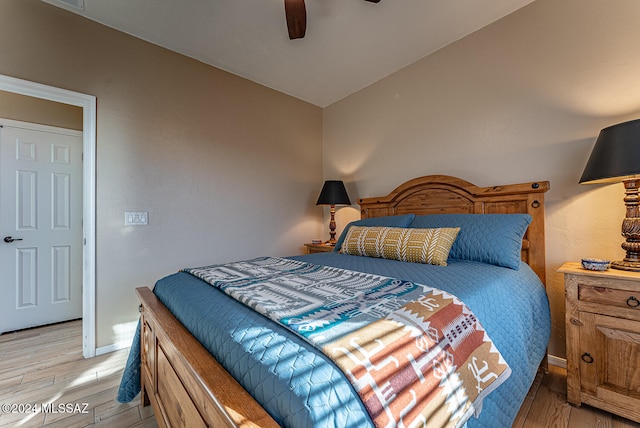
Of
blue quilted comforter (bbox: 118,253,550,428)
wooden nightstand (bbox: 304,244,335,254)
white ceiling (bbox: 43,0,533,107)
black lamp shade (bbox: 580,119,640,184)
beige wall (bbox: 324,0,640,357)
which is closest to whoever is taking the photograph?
blue quilted comforter (bbox: 118,253,550,428)

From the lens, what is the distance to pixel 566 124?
189cm

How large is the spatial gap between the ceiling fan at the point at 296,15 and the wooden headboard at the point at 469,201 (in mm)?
1550

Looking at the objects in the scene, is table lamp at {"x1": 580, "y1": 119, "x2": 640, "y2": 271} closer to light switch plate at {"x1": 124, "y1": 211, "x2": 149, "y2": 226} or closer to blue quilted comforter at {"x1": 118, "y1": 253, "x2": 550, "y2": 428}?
blue quilted comforter at {"x1": 118, "y1": 253, "x2": 550, "y2": 428}

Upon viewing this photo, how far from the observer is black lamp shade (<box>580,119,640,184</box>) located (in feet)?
4.39

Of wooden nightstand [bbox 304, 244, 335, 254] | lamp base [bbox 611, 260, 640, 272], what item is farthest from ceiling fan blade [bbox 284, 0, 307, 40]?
lamp base [bbox 611, 260, 640, 272]

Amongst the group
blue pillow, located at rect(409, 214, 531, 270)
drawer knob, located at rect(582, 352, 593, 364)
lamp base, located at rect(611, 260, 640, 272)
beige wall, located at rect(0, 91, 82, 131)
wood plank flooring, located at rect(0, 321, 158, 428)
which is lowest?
wood plank flooring, located at rect(0, 321, 158, 428)

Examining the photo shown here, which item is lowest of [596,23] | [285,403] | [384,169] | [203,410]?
[203,410]

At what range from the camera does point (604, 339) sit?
145 cm

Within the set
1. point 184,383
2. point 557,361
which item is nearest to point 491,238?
point 557,361

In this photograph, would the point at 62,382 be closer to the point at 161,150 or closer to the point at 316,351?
the point at 161,150

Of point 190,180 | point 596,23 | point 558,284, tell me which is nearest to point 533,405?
point 558,284

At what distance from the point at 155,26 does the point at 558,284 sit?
3731 millimetres

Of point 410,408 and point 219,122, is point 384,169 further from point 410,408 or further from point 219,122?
point 410,408

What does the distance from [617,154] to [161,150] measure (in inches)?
126
